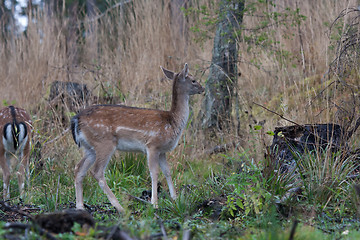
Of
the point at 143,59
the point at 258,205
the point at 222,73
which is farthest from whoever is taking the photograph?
the point at 143,59

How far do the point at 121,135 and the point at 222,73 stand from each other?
268cm

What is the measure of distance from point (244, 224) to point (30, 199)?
2.65m

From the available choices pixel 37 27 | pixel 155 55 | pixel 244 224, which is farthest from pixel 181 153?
pixel 37 27

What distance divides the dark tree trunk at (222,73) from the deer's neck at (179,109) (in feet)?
4.38

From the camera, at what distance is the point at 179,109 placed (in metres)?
6.03

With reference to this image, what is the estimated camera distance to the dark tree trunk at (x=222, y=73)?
7.47 meters

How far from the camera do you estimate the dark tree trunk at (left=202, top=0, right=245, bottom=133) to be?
7.47 m

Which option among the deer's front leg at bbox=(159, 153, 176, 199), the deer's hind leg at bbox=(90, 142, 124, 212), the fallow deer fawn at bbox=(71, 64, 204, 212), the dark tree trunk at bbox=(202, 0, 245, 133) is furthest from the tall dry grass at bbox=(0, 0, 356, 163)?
the deer's hind leg at bbox=(90, 142, 124, 212)

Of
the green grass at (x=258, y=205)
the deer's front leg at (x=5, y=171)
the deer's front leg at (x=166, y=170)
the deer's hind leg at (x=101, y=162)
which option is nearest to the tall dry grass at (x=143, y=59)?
the deer's front leg at (x=5, y=171)

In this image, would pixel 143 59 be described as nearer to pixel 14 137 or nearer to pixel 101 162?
pixel 14 137

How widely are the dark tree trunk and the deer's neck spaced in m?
1.33

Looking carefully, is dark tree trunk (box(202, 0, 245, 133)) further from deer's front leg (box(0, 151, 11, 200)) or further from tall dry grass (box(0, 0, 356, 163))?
deer's front leg (box(0, 151, 11, 200))

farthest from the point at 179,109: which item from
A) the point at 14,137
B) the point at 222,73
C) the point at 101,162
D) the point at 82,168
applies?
the point at 14,137

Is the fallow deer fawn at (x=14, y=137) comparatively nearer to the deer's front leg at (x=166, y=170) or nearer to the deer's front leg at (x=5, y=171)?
the deer's front leg at (x=5, y=171)
